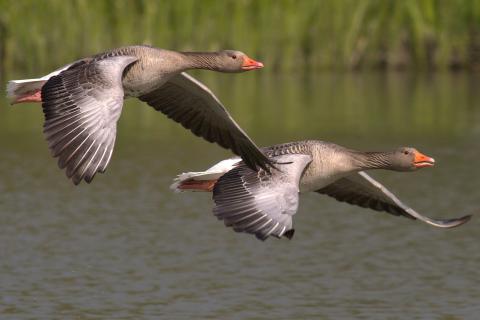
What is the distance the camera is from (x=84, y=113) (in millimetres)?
12570

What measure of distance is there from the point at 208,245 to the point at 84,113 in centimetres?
535

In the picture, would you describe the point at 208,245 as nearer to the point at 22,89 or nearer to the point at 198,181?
the point at 198,181

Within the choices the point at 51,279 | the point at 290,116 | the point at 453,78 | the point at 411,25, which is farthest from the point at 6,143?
the point at 453,78

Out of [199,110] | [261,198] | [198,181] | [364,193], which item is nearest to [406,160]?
[364,193]

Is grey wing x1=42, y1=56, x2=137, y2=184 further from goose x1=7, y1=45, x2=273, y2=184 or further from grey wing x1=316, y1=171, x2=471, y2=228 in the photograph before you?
grey wing x1=316, y1=171, x2=471, y2=228

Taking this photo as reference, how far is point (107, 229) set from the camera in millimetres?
18438

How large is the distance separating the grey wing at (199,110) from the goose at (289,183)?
0.85ft

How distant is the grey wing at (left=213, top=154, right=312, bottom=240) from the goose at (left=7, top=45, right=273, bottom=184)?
211 mm

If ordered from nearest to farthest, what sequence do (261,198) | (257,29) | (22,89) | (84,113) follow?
(84,113), (261,198), (22,89), (257,29)

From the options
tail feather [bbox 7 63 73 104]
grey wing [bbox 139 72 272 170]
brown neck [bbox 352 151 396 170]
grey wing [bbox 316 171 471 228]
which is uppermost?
tail feather [bbox 7 63 73 104]

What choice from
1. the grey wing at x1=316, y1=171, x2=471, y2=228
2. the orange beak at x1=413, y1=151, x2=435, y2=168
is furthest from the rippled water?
the orange beak at x1=413, y1=151, x2=435, y2=168

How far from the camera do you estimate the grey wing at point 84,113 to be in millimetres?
12031

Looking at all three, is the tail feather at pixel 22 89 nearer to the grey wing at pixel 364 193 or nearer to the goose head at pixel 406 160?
the grey wing at pixel 364 193

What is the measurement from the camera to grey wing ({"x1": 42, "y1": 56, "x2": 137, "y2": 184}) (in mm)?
12031
